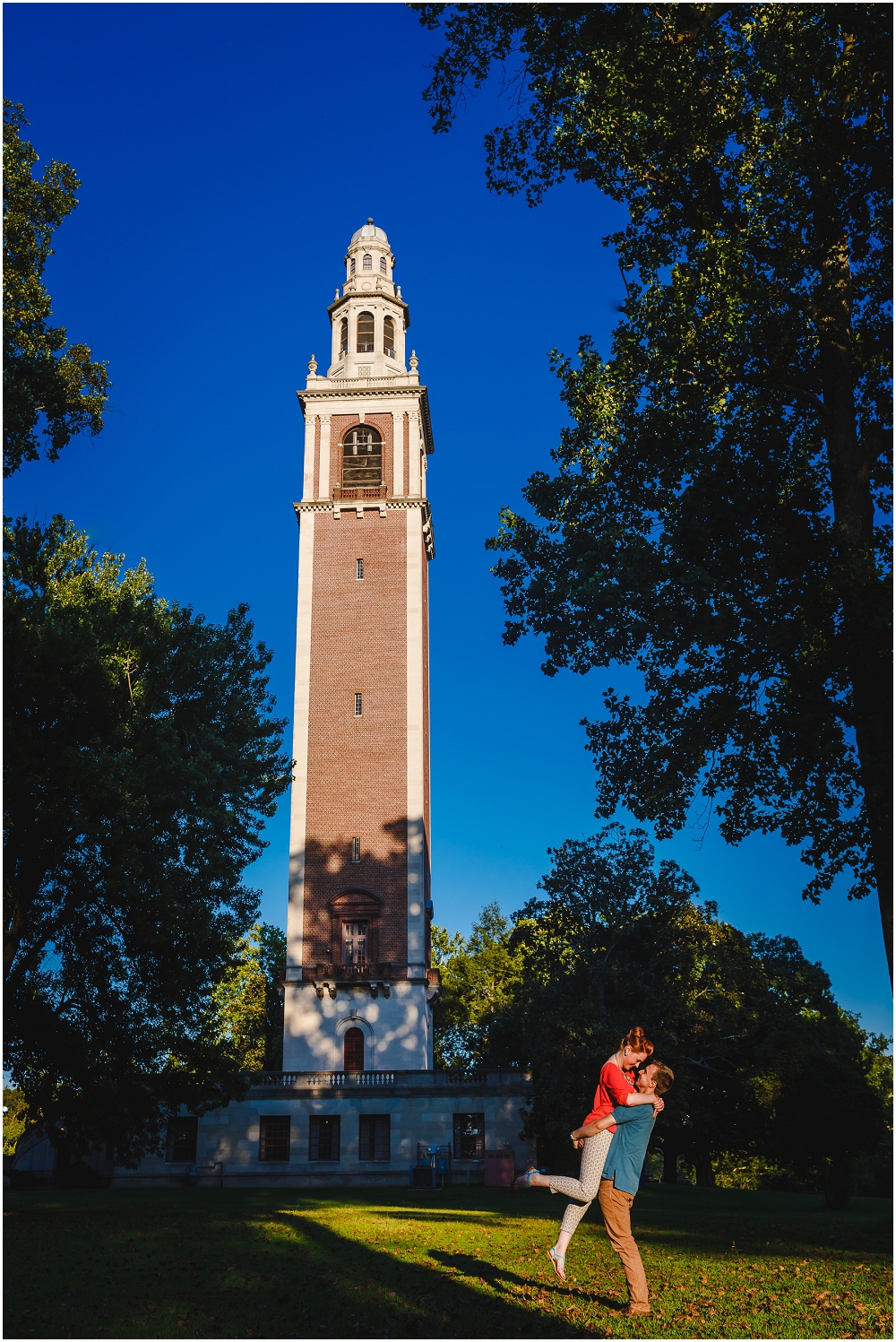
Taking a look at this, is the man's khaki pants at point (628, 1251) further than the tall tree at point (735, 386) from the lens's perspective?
No

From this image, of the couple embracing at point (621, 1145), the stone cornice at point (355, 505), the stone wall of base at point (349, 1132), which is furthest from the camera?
the stone cornice at point (355, 505)

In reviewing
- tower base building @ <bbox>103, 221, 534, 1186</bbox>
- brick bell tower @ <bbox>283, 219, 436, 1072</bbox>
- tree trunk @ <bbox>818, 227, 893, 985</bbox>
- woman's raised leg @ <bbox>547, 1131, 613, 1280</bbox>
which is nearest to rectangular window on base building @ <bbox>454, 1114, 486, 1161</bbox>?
tower base building @ <bbox>103, 221, 534, 1186</bbox>

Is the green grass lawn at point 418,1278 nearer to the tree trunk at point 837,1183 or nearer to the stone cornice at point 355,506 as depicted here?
the tree trunk at point 837,1183

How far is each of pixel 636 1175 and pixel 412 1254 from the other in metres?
4.53

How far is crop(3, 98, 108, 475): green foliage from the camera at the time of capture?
1734 cm

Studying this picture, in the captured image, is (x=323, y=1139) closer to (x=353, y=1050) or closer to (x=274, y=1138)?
(x=274, y=1138)

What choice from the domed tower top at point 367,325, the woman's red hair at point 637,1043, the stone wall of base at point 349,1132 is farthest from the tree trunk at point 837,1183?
the domed tower top at point 367,325

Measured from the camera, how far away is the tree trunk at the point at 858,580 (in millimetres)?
12922

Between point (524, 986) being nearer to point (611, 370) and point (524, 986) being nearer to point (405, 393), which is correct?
point (611, 370)

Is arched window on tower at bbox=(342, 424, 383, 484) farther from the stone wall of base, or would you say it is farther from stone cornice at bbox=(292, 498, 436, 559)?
the stone wall of base

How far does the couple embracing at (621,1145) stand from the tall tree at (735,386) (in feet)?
18.1

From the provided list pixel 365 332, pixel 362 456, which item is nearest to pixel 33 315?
pixel 362 456

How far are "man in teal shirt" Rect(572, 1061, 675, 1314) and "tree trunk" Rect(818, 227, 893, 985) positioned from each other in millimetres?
3971

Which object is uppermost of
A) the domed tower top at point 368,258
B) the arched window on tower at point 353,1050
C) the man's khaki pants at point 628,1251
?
the domed tower top at point 368,258
